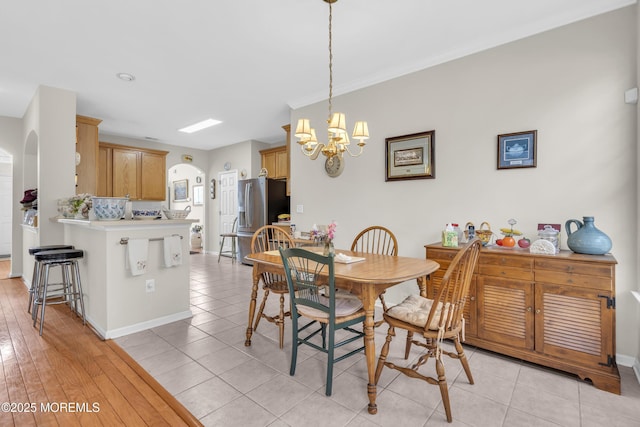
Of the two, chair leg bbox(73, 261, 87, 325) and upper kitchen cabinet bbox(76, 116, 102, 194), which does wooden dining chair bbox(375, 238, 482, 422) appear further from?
upper kitchen cabinet bbox(76, 116, 102, 194)

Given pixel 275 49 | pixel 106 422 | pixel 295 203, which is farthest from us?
pixel 295 203

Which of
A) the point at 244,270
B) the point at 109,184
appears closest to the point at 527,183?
the point at 244,270

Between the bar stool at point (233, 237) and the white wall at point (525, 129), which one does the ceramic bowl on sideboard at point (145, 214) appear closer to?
the white wall at point (525, 129)

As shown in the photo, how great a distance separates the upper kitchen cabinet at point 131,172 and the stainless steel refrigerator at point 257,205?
1.90 metres

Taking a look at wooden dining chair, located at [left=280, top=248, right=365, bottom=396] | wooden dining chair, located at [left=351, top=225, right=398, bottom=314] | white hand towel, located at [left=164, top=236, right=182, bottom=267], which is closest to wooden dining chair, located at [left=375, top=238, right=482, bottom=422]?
wooden dining chair, located at [left=280, top=248, right=365, bottom=396]

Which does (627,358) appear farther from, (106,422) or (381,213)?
(106,422)

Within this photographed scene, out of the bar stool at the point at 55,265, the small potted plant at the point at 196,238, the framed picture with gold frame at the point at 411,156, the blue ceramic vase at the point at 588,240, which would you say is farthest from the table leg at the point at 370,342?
the small potted plant at the point at 196,238

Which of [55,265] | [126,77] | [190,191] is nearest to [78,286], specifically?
[55,265]

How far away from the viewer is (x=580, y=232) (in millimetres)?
2238

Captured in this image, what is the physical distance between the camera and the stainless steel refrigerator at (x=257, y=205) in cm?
580

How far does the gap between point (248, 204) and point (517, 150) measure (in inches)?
181

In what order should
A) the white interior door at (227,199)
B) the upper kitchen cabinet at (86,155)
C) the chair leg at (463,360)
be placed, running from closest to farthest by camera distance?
the chair leg at (463,360)
the upper kitchen cabinet at (86,155)
the white interior door at (227,199)

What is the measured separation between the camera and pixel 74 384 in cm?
202

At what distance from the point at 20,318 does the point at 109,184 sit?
3.34 metres
